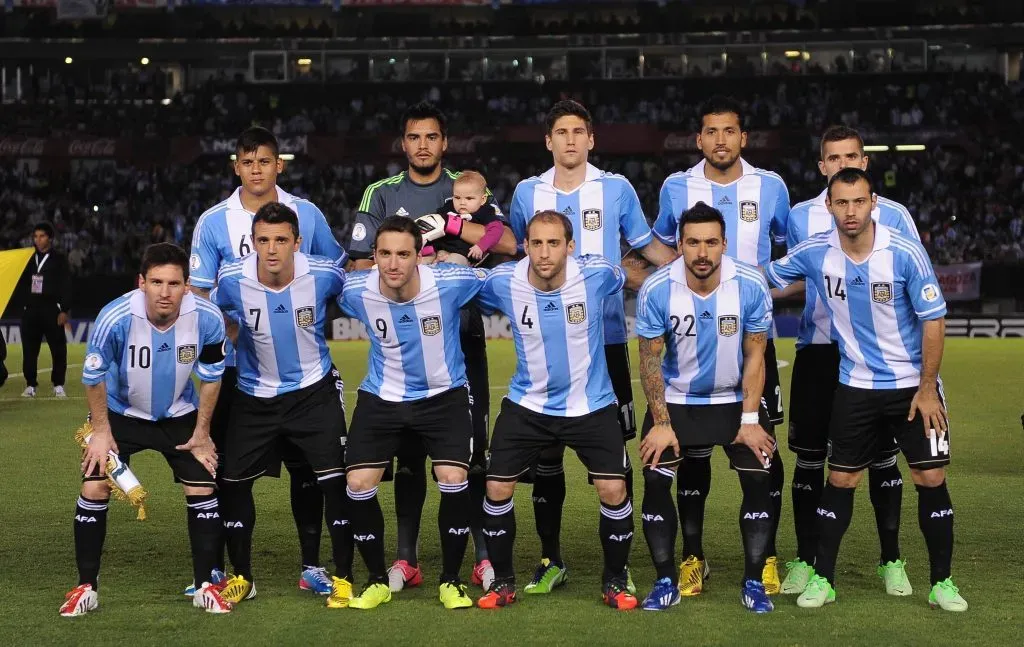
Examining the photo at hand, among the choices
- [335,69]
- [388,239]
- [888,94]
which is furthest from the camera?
[335,69]

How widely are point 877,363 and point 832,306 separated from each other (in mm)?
338

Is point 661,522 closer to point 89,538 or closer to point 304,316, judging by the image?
point 304,316

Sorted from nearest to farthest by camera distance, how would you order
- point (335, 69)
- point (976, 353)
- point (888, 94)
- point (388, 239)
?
1. point (388, 239)
2. point (976, 353)
3. point (888, 94)
4. point (335, 69)

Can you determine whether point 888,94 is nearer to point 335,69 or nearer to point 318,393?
point 335,69

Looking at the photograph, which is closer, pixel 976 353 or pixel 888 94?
pixel 976 353

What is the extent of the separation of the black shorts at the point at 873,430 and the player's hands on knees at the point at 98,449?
3.32 metres

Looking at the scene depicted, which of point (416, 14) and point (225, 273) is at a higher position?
point (416, 14)

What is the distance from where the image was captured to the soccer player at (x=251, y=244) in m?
6.45

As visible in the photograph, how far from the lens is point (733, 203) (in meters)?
6.62

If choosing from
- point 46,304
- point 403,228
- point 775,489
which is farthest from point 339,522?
point 46,304

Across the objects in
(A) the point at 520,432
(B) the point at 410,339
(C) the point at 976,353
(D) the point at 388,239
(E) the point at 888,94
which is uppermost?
(E) the point at 888,94

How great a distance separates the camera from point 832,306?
20.0ft

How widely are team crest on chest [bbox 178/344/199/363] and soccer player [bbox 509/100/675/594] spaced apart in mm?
1772

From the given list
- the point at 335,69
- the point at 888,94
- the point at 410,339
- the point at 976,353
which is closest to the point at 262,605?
the point at 410,339
